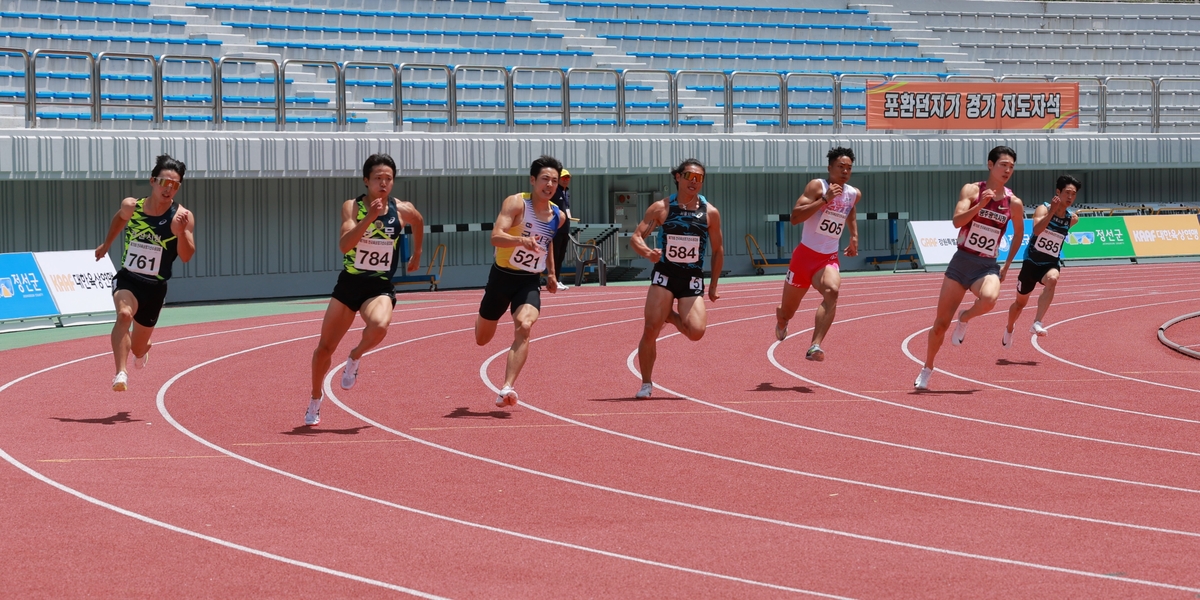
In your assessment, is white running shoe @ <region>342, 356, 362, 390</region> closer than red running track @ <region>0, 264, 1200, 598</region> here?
No

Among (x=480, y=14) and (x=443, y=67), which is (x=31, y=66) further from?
(x=480, y=14)

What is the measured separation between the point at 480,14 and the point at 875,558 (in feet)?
83.9

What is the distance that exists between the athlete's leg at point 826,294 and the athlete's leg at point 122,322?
579 cm

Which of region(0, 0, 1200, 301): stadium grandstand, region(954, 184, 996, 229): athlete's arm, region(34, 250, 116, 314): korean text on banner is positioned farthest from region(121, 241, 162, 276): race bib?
region(0, 0, 1200, 301): stadium grandstand

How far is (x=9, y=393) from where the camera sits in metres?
11.9

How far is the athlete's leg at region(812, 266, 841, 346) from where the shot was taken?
12805mm

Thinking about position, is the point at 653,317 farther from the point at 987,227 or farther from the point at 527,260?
the point at 987,227

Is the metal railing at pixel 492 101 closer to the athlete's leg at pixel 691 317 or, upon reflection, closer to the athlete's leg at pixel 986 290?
the athlete's leg at pixel 691 317

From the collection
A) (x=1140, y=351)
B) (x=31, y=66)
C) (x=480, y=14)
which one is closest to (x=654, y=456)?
(x=1140, y=351)

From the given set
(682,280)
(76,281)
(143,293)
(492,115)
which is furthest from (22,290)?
(682,280)

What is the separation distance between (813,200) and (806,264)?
2.20 ft

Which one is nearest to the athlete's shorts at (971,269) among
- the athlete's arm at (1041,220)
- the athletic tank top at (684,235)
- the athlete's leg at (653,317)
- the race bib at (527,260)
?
the athletic tank top at (684,235)

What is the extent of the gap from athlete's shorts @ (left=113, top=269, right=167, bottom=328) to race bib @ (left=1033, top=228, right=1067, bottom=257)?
9.27m

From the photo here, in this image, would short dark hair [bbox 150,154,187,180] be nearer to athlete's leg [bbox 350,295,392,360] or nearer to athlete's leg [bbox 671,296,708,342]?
athlete's leg [bbox 350,295,392,360]
